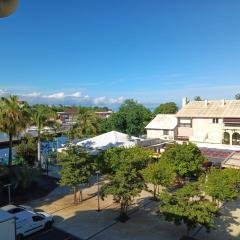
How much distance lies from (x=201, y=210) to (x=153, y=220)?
5.63 m

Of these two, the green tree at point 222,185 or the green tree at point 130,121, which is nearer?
the green tree at point 222,185

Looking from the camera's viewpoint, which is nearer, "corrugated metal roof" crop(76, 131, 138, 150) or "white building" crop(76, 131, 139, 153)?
"white building" crop(76, 131, 139, 153)

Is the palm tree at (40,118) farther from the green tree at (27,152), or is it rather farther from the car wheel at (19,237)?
the car wheel at (19,237)

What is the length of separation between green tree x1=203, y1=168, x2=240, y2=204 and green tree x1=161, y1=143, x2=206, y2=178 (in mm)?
5467

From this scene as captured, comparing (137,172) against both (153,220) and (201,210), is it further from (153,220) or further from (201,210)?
(201,210)

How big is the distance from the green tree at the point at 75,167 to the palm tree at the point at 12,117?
6.33m

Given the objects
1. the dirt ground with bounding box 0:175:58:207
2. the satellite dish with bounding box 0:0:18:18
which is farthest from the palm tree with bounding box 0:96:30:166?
the satellite dish with bounding box 0:0:18:18

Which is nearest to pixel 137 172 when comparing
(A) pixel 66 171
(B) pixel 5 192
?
(A) pixel 66 171

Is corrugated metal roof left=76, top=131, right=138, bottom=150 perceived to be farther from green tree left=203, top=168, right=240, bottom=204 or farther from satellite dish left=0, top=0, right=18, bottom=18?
satellite dish left=0, top=0, right=18, bottom=18

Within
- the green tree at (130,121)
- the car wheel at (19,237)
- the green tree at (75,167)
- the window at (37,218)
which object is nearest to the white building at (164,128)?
the green tree at (130,121)

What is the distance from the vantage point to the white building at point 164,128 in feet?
163

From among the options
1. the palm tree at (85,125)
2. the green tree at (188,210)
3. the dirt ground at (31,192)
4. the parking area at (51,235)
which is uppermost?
the palm tree at (85,125)

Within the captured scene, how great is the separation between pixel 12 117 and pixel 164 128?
3034 centimetres

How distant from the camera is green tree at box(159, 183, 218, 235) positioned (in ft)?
53.9
